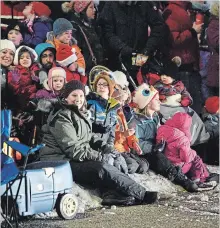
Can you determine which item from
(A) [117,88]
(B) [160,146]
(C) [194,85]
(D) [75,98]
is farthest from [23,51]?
(C) [194,85]

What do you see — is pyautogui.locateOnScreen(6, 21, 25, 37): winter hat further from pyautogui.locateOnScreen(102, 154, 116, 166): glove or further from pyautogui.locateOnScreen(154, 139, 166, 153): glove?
pyautogui.locateOnScreen(154, 139, 166, 153): glove

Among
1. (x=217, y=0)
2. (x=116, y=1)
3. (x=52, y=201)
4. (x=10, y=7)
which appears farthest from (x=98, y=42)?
(x=52, y=201)

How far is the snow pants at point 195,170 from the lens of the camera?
6.89 metres

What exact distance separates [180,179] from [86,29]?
1605 mm

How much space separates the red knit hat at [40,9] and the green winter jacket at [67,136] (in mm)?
886

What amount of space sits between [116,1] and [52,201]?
2.36 metres

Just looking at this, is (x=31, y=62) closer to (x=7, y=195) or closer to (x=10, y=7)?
(x=10, y=7)

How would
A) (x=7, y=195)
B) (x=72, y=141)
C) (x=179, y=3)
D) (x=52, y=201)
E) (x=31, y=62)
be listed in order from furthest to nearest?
(x=179, y=3) → (x=31, y=62) → (x=72, y=141) → (x=52, y=201) → (x=7, y=195)

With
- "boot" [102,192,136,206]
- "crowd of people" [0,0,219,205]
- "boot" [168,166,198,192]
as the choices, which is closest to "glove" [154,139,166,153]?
"crowd of people" [0,0,219,205]

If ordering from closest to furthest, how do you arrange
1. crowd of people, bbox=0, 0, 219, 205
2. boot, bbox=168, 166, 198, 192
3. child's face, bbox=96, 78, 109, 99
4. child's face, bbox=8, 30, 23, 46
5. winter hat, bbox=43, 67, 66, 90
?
crowd of people, bbox=0, 0, 219, 205 < child's face, bbox=8, 30, 23, 46 < winter hat, bbox=43, 67, 66, 90 < child's face, bbox=96, 78, 109, 99 < boot, bbox=168, 166, 198, 192

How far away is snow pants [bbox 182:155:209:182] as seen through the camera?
6.89m

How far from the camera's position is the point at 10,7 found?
20.1ft

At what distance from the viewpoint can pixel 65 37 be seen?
251 inches

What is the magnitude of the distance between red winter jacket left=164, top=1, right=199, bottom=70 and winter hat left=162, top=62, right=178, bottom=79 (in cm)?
9
